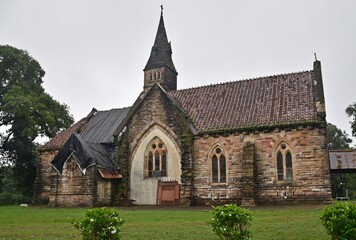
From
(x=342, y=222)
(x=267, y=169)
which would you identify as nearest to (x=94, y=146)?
(x=267, y=169)

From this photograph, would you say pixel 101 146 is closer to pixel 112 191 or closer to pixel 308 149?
pixel 112 191

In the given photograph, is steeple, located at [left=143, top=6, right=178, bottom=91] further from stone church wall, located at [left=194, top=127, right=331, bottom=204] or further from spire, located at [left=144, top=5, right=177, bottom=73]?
stone church wall, located at [left=194, top=127, right=331, bottom=204]

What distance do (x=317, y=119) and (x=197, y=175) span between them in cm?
975

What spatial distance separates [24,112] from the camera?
38531 millimetres

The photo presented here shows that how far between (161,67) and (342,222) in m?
30.8

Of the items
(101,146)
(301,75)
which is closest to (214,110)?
(301,75)

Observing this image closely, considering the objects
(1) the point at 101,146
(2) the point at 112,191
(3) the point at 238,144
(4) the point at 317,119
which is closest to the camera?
(4) the point at 317,119

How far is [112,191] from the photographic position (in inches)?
1199

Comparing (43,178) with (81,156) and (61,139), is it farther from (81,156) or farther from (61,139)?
(81,156)

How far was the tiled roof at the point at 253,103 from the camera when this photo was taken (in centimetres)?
2739

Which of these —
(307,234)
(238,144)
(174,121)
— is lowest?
(307,234)

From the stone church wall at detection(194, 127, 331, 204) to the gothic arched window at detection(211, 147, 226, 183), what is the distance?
341mm

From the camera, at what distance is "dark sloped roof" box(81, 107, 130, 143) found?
35562 mm

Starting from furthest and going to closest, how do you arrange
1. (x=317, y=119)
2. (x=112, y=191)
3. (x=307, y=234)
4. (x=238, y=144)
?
(x=112, y=191) < (x=238, y=144) < (x=317, y=119) < (x=307, y=234)
